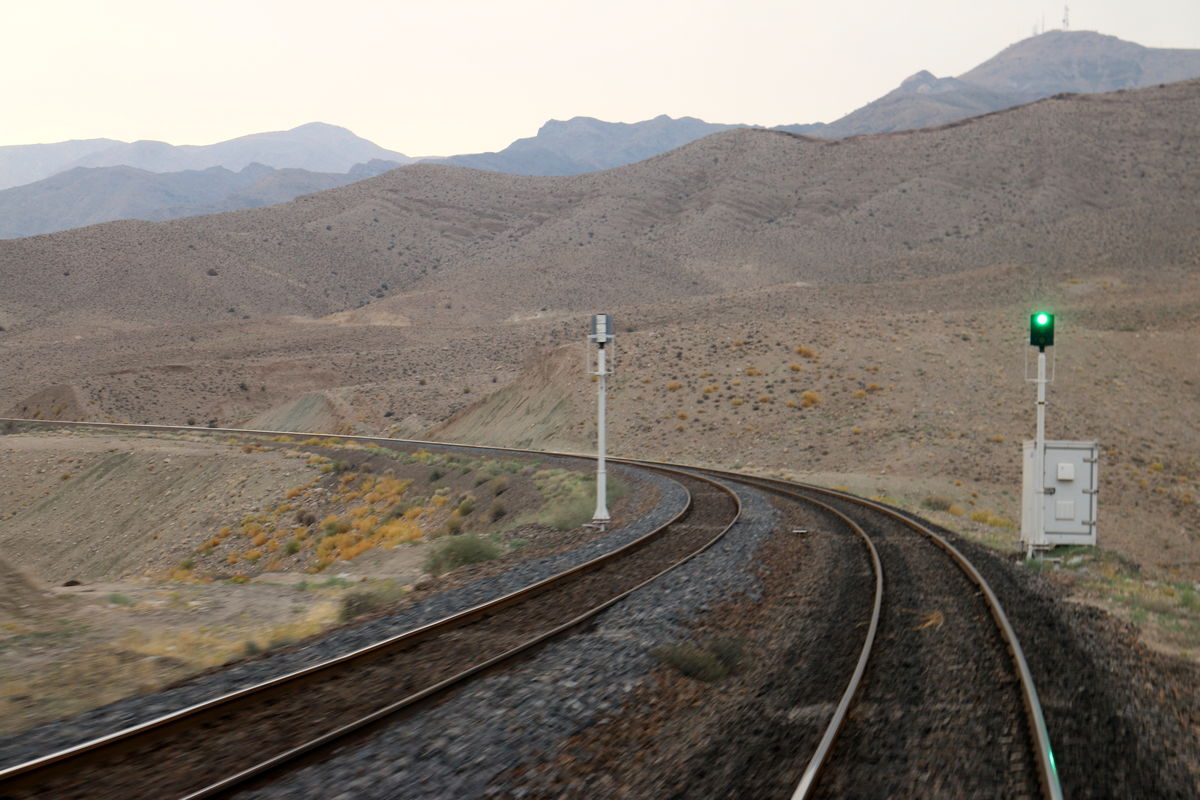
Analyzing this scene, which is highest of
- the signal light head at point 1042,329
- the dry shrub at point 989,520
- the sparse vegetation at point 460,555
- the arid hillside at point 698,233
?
the arid hillside at point 698,233

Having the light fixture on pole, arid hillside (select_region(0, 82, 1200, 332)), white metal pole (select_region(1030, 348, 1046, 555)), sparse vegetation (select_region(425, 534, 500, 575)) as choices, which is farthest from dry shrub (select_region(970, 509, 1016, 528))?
arid hillside (select_region(0, 82, 1200, 332))

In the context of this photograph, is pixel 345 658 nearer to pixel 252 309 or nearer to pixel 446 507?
pixel 446 507

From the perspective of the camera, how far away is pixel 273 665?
9.02 metres

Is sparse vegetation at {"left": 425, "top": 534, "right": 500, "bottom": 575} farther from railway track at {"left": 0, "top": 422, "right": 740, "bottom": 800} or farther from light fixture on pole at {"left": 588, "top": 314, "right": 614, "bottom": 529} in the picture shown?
railway track at {"left": 0, "top": 422, "right": 740, "bottom": 800}

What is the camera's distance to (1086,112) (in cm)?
11931

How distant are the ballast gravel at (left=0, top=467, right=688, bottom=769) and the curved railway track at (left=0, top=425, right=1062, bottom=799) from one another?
0.56 meters

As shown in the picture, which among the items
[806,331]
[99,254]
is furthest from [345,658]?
[99,254]

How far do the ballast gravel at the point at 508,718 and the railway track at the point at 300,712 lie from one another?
22 centimetres

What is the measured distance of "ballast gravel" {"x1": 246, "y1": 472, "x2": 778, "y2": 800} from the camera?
6219 mm

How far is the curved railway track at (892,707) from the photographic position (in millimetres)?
6086

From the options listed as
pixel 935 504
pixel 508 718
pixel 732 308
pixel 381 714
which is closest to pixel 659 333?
pixel 732 308

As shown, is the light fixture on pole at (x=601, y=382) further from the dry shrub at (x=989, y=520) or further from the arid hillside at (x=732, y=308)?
the dry shrub at (x=989, y=520)

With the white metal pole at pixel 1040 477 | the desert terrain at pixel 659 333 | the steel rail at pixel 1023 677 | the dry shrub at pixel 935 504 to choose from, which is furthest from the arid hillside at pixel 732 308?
the steel rail at pixel 1023 677

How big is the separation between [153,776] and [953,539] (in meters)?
14.9
